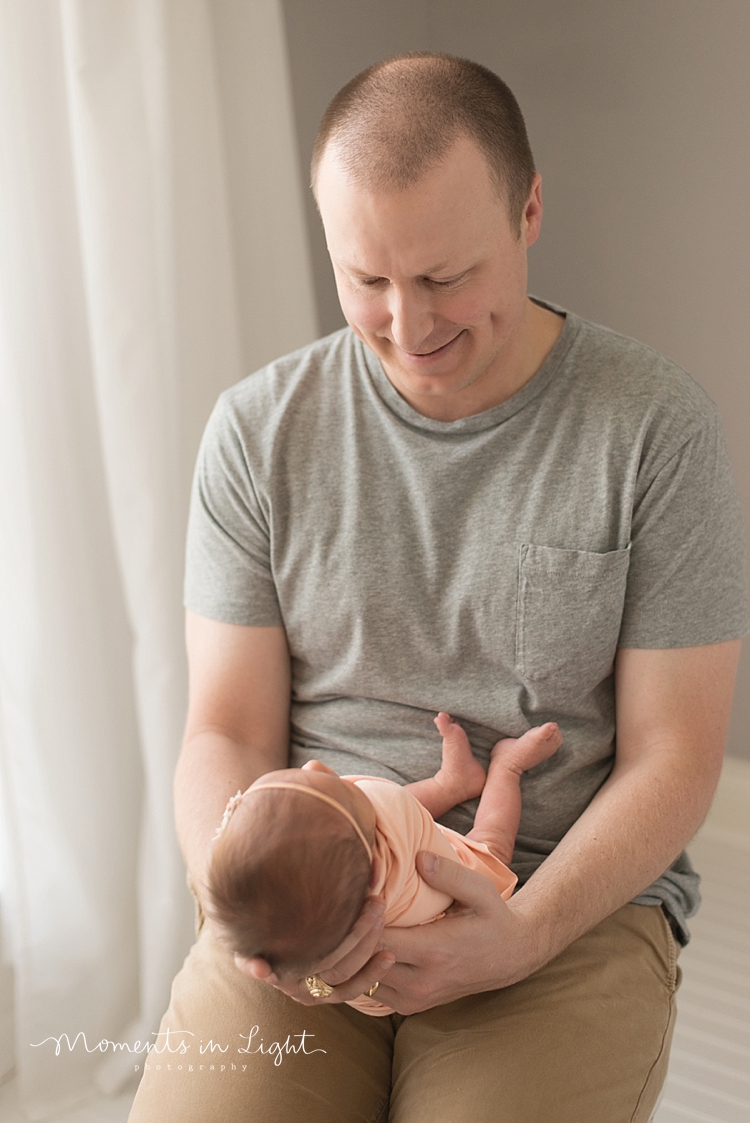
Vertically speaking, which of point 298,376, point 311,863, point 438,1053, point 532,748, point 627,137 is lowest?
point 438,1053

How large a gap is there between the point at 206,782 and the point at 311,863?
1.35ft

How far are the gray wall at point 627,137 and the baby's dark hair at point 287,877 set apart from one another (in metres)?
1.66

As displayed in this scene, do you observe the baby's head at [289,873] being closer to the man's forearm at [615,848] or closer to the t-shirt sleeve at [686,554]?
the man's forearm at [615,848]

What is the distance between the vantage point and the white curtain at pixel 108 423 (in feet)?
5.30

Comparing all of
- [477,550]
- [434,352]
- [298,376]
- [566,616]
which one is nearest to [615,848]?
[566,616]

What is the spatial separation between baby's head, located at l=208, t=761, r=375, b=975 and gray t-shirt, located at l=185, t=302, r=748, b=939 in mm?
384

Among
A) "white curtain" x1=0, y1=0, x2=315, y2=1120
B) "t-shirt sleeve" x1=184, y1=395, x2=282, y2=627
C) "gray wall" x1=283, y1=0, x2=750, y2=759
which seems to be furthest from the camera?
"gray wall" x1=283, y1=0, x2=750, y2=759

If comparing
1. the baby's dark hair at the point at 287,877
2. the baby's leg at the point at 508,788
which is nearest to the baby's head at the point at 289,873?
the baby's dark hair at the point at 287,877

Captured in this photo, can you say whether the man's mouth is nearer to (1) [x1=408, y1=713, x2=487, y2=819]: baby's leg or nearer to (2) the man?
(2) the man

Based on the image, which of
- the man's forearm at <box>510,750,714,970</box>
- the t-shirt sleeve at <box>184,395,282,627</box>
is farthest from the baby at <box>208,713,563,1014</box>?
the t-shirt sleeve at <box>184,395,282,627</box>

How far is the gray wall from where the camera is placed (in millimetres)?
2180

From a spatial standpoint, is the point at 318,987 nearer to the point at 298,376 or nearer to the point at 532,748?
the point at 532,748

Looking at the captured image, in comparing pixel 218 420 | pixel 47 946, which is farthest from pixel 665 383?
pixel 47 946

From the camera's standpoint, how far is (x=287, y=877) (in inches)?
38.0
